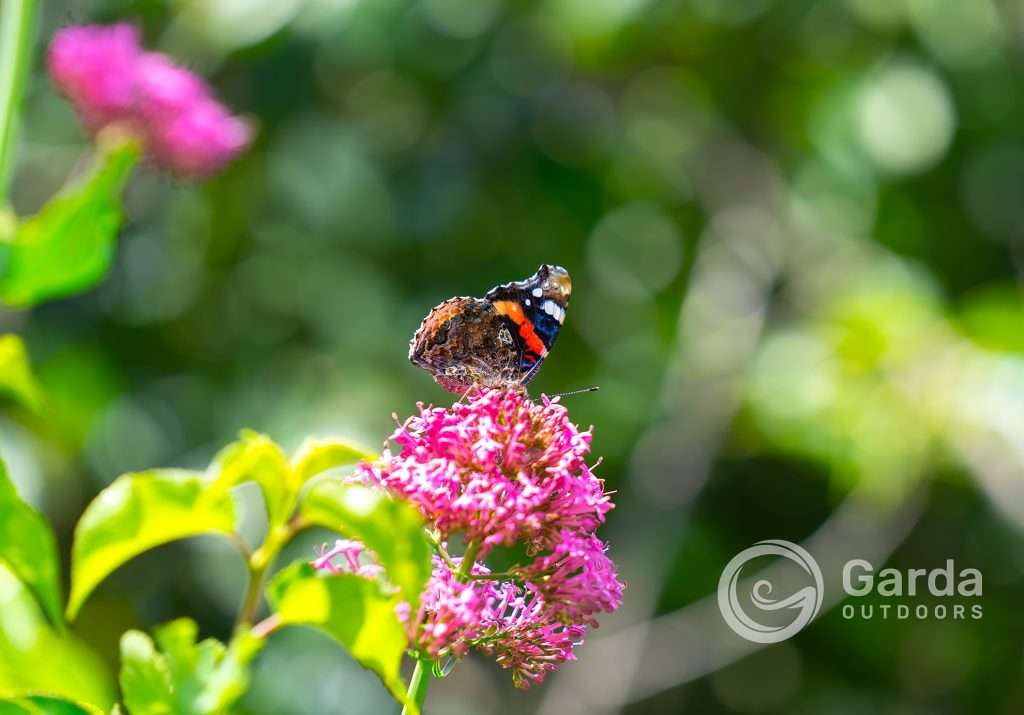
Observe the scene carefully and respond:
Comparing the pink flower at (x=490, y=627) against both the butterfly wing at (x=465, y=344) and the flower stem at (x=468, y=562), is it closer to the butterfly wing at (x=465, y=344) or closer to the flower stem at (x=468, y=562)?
the flower stem at (x=468, y=562)

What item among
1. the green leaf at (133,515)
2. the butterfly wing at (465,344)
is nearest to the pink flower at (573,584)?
the green leaf at (133,515)

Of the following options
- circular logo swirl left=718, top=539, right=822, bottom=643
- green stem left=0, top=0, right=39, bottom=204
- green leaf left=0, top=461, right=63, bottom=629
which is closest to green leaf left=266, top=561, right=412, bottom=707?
green leaf left=0, top=461, right=63, bottom=629

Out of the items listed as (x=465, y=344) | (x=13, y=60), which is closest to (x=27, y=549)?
(x=13, y=60)

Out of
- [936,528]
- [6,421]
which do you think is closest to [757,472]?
[936,528]

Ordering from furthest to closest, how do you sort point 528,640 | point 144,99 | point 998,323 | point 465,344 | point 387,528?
point 998,323, point 144,99, point 465,344, point 528,640, point 387,528

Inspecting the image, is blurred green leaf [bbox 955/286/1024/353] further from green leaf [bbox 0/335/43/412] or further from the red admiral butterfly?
green leaf [bbox 0/335/43/412]

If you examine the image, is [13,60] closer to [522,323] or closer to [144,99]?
[522,323]
